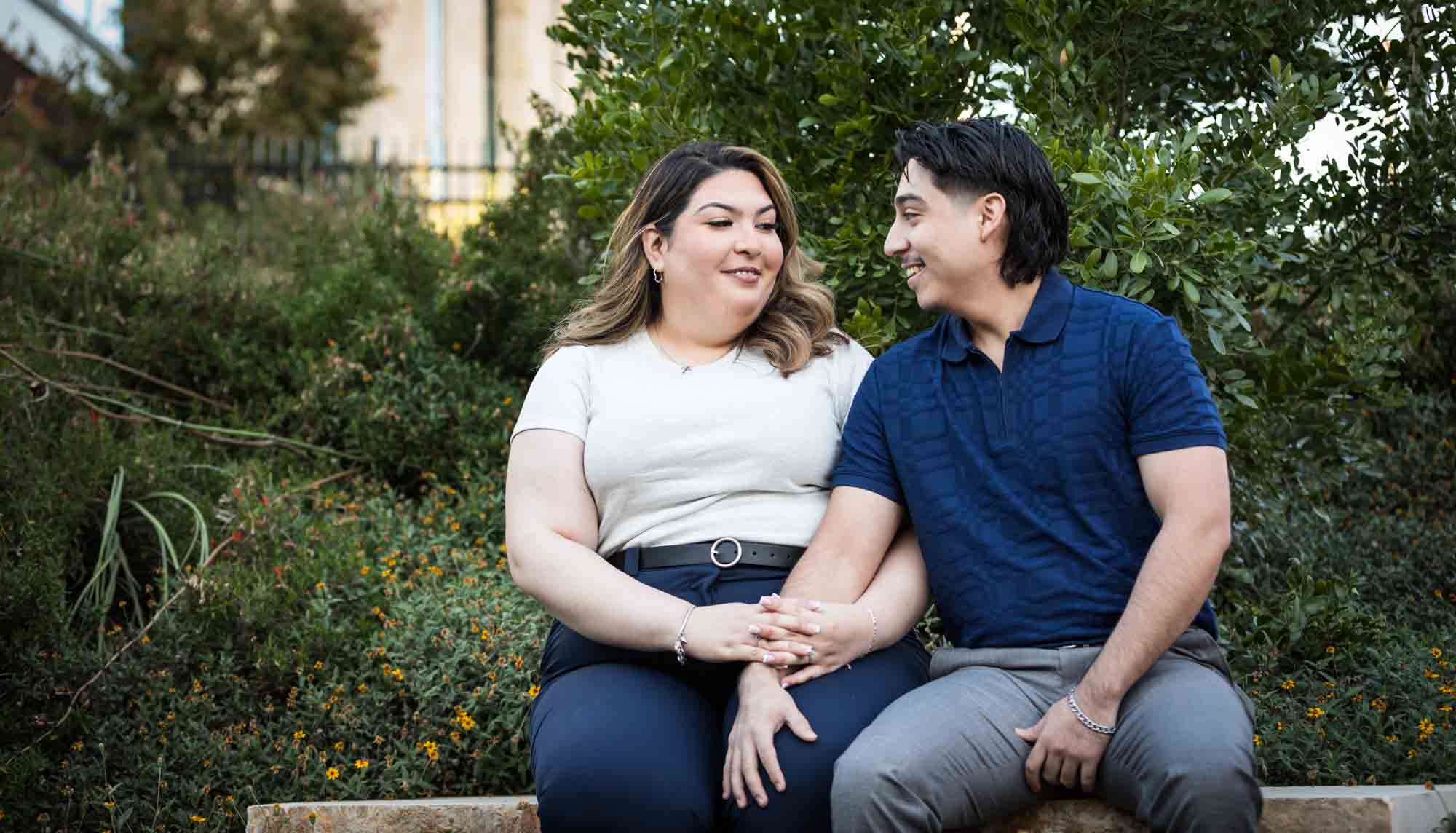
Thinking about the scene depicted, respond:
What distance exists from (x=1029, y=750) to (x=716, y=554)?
Answer: 2.50 feet

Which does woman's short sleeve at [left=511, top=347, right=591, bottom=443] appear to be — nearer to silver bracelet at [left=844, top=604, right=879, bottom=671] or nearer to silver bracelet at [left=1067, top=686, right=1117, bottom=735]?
silver bracelet at [left=844, top=604, right=879, bottom=671]

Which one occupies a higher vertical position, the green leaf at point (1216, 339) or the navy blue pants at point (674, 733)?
the green leaf at point (1216, 339)

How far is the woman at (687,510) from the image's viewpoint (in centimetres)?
241

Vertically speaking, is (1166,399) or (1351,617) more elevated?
(1166,399)

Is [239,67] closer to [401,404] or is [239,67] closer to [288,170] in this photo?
[288,170]

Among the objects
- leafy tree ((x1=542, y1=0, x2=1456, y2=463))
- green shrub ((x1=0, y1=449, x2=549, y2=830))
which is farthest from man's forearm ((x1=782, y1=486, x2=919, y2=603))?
green shrub ((x1=0, y1=449, x2=549, y2=830))

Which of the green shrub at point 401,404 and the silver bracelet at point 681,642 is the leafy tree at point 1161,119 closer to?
the silver bracelet at point 681,642

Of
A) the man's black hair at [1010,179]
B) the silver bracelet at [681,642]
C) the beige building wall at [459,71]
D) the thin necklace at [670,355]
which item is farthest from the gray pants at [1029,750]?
the beige building wall at [459,71]

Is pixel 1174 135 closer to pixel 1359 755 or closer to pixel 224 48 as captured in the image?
pixel 1359 755

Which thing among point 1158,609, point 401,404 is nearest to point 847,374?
point 1158,609

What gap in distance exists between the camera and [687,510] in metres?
2.78

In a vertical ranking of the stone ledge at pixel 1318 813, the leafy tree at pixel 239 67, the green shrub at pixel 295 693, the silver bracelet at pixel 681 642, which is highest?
the leafy tree at pixel 239 67

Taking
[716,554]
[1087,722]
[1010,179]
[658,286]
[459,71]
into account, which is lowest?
[1087,722]

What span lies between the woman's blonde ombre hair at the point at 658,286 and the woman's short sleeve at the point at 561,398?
114 mm
